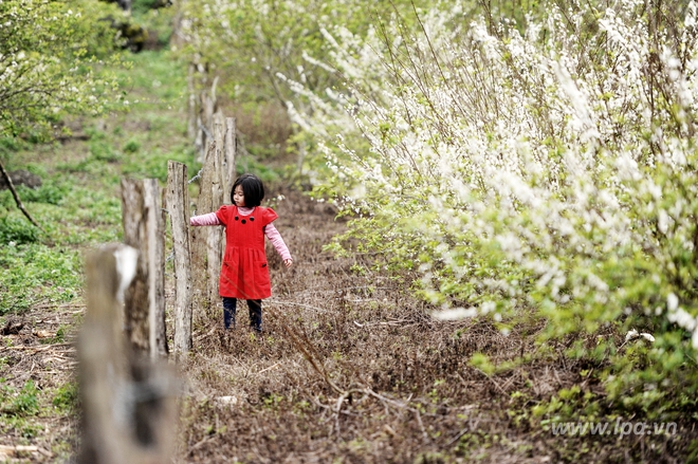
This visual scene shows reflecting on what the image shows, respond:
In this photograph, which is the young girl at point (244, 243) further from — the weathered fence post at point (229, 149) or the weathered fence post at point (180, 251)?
the weathered fence post at point (229, 149)

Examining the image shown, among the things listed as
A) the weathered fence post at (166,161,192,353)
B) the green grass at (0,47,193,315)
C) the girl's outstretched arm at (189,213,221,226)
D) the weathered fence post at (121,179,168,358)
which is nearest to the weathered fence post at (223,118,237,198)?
the girl's outstretched arm at (189,213,221,226)

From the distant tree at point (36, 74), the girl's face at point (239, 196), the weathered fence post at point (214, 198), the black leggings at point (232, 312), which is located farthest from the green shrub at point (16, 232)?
the girl's face at point (239, 196)

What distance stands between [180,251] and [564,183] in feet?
9.17

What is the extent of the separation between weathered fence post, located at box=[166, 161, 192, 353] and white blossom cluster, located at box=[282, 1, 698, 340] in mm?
1370

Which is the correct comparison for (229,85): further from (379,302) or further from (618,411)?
(618,411)

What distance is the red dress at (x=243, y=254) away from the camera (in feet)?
17.9

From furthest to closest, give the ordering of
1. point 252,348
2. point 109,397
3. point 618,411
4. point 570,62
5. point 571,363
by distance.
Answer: point 252,348
point 570,62
point 571,363
point 618,411
point 109,397

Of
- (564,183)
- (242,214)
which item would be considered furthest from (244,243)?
(564,183)

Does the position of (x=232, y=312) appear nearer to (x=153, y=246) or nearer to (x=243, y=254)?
(x=243, y=254)

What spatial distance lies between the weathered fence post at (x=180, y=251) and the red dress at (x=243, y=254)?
19.1 inches

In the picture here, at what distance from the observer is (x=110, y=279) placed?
2770mm

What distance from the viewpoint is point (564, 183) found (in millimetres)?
4293

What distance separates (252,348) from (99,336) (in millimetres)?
2455

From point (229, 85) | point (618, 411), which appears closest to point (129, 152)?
point (229, 85)
